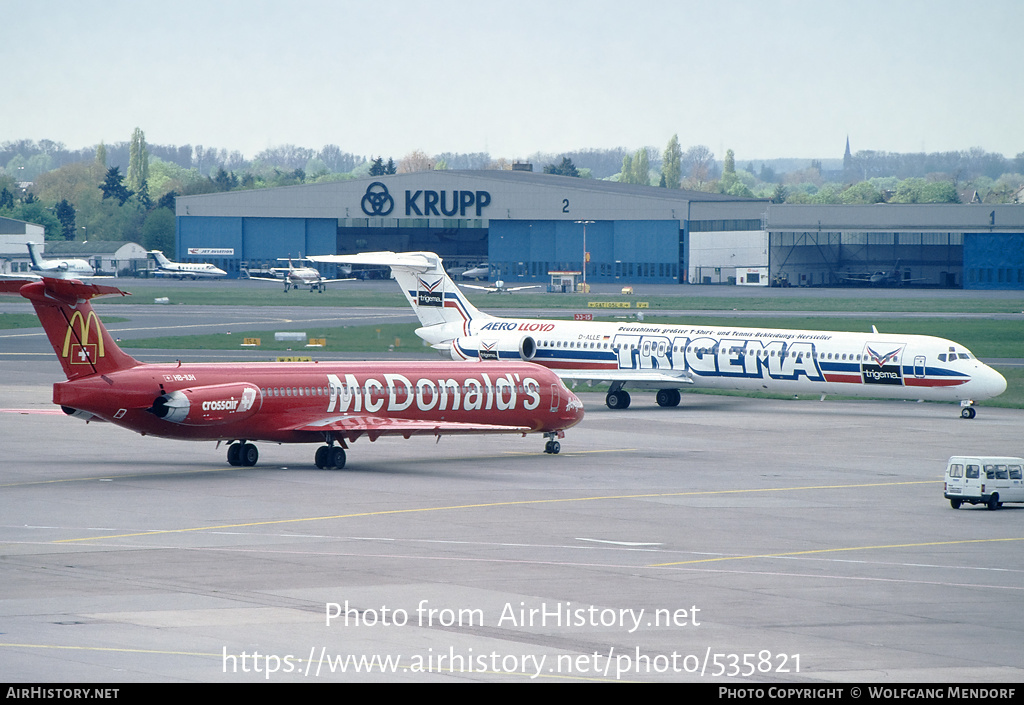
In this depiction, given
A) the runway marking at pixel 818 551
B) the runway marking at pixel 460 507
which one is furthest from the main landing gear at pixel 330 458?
the runway marking at pixel 818 551

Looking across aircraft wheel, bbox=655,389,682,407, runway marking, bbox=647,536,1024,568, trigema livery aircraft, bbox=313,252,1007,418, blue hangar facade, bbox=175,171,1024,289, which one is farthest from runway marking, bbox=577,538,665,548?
blue hangar facade, bbox=175,171,1024,289

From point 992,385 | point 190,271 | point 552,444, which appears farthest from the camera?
point 190,271

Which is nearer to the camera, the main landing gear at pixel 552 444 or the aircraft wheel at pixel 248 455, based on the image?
the aircraft wheel at pixel 248 455

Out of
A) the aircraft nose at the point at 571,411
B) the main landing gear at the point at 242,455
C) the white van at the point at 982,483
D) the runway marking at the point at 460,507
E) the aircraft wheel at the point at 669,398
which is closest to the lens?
the runway marking at the point at 460,507

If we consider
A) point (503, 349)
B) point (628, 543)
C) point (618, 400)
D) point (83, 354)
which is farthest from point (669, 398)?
point (628, 543)

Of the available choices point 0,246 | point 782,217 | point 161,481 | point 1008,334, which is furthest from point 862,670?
point 0,246

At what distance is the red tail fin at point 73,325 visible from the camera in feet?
121

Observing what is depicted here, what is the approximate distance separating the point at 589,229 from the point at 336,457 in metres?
127

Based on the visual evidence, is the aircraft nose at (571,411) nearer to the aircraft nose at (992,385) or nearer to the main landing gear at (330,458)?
the main landing gear at (330,458)

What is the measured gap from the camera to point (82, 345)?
122 feet

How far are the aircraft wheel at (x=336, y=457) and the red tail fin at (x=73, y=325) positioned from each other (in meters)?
7.12

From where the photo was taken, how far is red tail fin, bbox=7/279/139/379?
36.8 metres

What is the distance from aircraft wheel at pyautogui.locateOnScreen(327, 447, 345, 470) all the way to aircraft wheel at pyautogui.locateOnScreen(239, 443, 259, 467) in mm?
2433

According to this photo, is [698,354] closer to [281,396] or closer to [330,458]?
[330,458]
